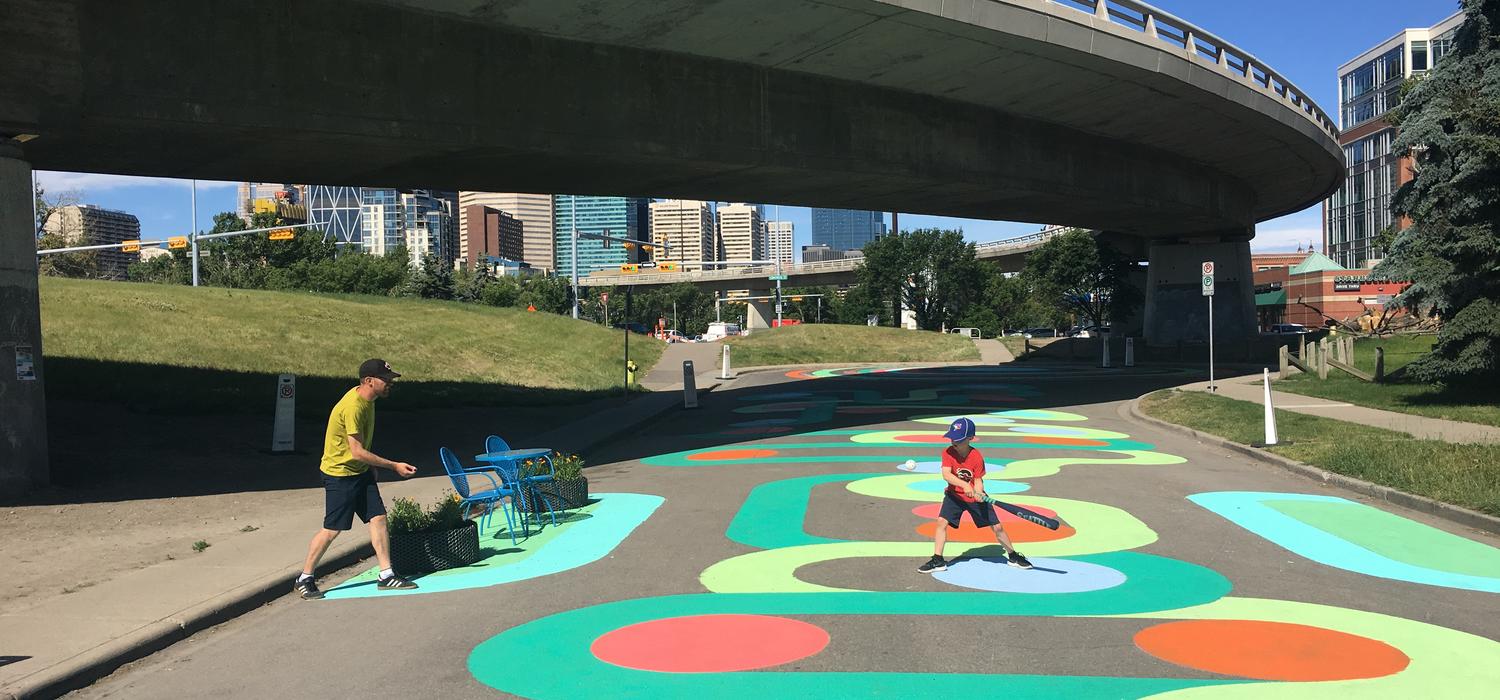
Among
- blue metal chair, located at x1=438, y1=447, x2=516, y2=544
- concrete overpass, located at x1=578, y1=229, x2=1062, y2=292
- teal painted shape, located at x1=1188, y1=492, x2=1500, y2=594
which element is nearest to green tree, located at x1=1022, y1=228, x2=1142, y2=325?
concrete overpass, located at x1=578, y1=229, x2=1062, y2=292

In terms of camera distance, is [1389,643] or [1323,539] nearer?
[1389,643]

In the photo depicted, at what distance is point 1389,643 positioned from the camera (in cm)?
617

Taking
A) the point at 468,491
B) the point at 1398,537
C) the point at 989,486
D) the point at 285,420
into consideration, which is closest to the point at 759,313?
the point at 285,420

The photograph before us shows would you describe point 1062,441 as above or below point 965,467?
below

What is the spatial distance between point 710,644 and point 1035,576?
3.04 metres

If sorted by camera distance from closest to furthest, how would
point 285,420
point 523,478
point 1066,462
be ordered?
point 523,478
point 1066,462
point 285,420

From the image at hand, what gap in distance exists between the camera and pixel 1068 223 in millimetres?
31109

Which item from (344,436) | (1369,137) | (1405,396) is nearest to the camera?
(344,436)

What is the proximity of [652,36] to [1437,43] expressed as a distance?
116810mm

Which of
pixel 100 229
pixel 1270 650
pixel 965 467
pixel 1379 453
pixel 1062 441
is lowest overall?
pixel 1062 441

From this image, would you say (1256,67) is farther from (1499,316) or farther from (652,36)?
(652,36)

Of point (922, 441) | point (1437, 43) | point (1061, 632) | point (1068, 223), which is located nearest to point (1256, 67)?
point (1068, 223)

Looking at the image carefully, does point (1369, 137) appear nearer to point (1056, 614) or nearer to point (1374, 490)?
point (1374, 490)

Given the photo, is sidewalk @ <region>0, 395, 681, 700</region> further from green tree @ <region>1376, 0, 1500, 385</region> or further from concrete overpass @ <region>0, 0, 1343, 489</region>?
green tree @ <region>1376, 0, 1500, 385</region>
